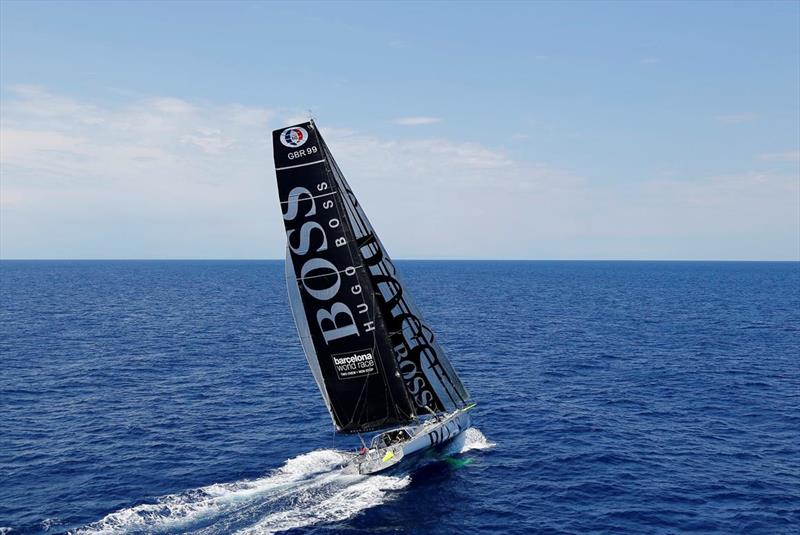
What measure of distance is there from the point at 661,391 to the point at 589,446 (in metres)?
18.5

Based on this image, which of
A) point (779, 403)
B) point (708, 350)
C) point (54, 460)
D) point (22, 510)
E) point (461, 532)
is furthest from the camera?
point (708, 350)

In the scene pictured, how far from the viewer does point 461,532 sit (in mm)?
30562

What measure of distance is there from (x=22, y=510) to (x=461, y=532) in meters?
24.9

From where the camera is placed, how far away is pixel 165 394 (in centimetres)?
5775

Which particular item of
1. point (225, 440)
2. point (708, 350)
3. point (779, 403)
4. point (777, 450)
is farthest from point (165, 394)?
point (708, 350)

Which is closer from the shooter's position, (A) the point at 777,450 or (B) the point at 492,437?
(A) the point at 777,450

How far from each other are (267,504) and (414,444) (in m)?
9.53

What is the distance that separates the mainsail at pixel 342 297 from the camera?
35.0 metres

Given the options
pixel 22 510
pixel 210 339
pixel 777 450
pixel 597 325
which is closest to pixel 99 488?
pixel 22 510

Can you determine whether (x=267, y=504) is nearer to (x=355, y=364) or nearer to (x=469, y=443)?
(x=355, y=364)

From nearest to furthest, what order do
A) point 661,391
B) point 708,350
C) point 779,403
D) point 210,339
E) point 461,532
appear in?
1. point 461,532
2. point 779,403
3. point 661,391
4. point 708,350
5. point 210,339

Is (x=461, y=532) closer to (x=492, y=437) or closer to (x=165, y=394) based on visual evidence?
(x=492, y=437)

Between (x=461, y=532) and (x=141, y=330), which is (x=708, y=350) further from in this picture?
(x=141, y=330)

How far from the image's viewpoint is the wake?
30250 mm
